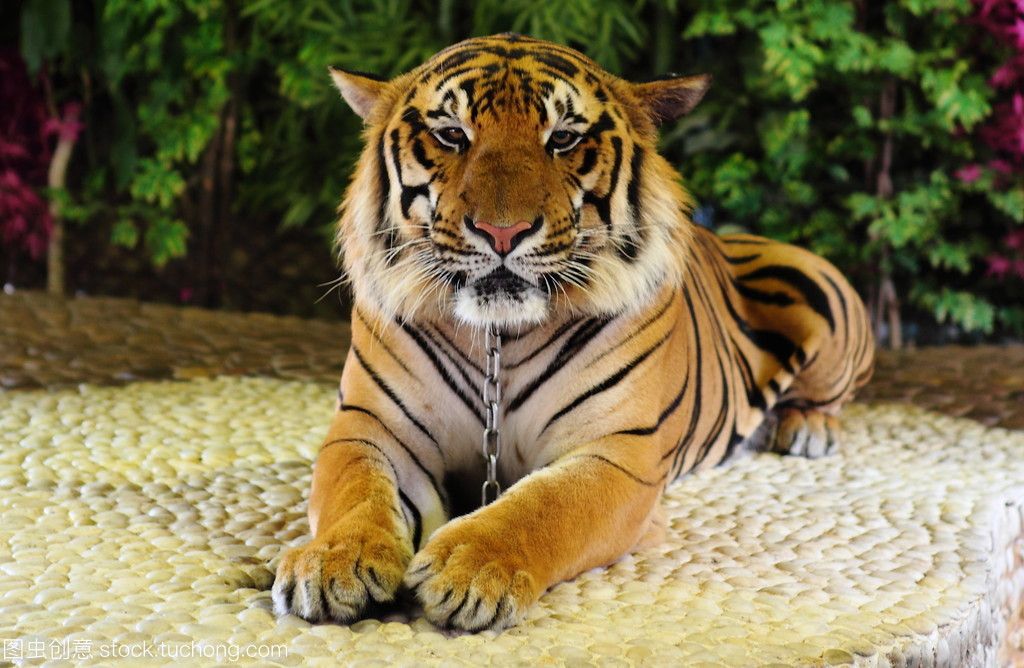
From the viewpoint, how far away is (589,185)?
2373 millimetres

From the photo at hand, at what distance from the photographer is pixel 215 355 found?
195 inches

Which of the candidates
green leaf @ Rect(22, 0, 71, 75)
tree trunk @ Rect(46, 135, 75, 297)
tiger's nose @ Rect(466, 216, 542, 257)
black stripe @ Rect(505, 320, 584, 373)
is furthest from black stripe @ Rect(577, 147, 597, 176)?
tree trunk @ Rect(46, 135, 75, 297)

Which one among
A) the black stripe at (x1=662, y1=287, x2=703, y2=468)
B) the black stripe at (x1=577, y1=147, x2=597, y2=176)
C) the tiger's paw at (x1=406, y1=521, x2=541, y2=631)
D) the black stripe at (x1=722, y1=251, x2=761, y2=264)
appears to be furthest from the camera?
the black stripe at (x1=722, y1=251, x2=761, y2=264)

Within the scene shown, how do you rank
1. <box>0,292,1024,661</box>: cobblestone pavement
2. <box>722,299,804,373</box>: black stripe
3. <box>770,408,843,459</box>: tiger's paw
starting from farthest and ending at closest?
<box>0,292,1024,661</box>: cobblestone pavement → <box>770,408,843,459</box>: tiger's paw → <box>722,299,804,373</box>: black stripe

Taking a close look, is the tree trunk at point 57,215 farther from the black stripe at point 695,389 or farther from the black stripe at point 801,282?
the black stripe at point 695,389

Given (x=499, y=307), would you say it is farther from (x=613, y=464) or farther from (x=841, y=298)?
(x=841, y=298)

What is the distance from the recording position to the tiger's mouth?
2275 millimetres

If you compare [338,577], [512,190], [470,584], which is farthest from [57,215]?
[470,584]

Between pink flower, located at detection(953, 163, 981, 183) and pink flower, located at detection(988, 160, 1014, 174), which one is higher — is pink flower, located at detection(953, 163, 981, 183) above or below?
below

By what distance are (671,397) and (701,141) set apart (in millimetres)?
3257

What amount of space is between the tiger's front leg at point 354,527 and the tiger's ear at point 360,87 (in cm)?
68

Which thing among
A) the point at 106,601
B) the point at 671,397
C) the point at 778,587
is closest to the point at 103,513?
the point at 106,601

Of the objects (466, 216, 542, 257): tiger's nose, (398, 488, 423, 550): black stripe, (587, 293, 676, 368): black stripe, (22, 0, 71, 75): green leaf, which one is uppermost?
(22, 0, 71, 75): green leaf

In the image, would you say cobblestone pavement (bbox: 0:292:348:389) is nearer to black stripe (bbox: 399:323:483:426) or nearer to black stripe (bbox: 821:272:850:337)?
black stripe (bbox: 821:272:850:337)
